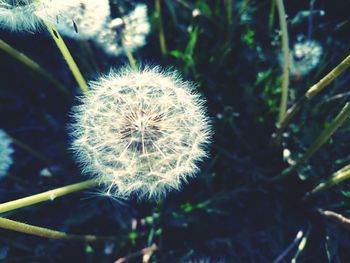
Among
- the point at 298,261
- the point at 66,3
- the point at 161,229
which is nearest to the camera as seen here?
the point at 66,3

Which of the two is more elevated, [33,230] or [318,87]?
[318,87]

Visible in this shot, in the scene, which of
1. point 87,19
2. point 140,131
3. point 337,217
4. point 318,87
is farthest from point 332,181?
point 87,19

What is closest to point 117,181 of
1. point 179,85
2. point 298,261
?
point 179,85

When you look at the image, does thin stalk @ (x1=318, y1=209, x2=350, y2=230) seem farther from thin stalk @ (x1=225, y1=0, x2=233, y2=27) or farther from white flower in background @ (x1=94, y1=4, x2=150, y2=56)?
white flower in background @ (x1=94, y1=4, x2=150, y2=56)

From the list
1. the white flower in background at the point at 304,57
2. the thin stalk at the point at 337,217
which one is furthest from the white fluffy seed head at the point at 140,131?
the white flower in background at the point at 304,57

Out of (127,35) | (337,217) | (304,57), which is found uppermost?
(127,35)

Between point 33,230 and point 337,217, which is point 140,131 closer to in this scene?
point 33,230

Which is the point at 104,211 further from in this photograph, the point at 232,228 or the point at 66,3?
the point at 66,3
